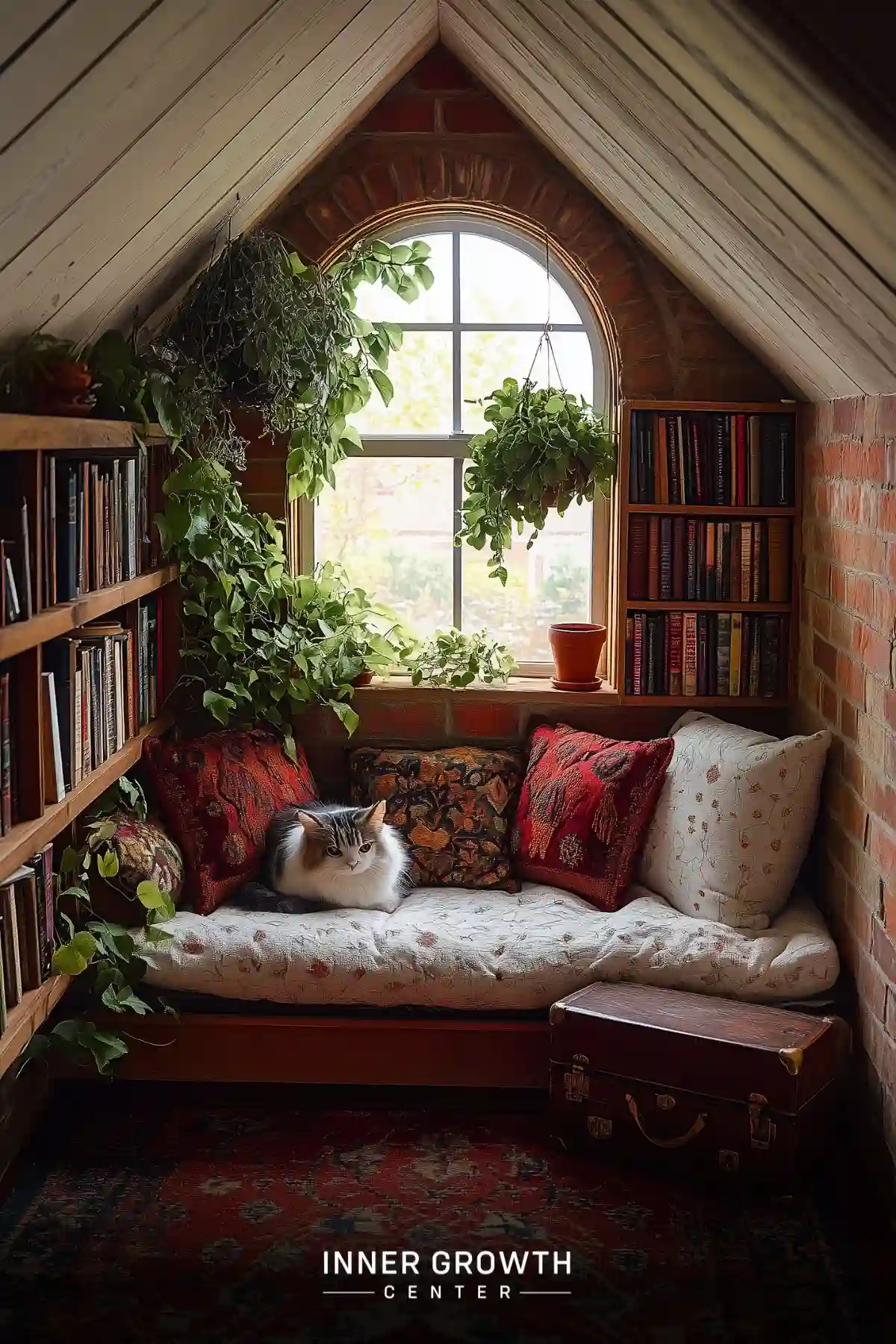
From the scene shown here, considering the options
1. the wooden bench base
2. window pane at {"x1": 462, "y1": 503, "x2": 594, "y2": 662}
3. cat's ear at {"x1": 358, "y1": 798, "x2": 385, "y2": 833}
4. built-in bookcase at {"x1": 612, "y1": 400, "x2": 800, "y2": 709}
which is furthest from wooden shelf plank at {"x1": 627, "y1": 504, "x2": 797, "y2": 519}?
the wooden bench base

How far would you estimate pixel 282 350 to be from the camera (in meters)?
3.51

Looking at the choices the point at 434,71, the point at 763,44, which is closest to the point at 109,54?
the point at 763,44

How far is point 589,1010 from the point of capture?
9.82 ft

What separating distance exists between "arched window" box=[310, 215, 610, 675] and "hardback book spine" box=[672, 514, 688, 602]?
13.5 inches

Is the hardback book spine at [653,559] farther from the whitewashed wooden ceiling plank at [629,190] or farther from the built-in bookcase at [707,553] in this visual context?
the whitewashed wooden ceiling plank at [629,190]

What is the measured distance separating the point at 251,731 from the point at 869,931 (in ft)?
5.75

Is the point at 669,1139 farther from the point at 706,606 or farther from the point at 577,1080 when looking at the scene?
the point at 706,606

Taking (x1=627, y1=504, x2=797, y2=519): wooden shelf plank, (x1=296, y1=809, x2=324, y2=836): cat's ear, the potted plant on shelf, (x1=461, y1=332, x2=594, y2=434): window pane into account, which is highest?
(x1=461, y1=332, x2=594, y2=434): window pane

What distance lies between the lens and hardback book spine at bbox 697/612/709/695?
152 inches

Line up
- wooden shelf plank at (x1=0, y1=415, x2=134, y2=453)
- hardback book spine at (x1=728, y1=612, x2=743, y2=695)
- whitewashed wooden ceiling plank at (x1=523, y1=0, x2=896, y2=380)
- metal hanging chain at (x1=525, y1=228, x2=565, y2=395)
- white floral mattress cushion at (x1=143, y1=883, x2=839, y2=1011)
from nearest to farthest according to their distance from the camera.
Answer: whitewashed wooden ceiling plank at (x1=523, y1=0, x2=896, y2=380) < wooden shelf plank at (x1=0, y1=415, x2=134, y2=453) < white floral mattress cushion at (x1=143, y1=883, x2=839, y2=1011) < hardback book spine at (x1=728, y1=612, x2=743, y2=695) < metal hanging chain at (x1=525, y1=228, x2=565, y2=395)

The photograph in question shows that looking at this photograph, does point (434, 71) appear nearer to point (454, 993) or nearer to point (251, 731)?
point (251, 731)

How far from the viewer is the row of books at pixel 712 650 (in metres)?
3.86

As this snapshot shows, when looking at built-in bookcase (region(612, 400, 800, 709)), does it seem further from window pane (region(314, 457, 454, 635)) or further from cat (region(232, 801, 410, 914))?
cat (region(232, 801, 410, 914))

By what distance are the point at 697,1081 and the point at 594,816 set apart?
35.9 inches
